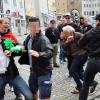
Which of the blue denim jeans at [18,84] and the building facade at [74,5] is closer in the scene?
the blue denim jeans at [18,84]

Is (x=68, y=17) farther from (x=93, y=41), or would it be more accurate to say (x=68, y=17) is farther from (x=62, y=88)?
(x=93, y=41)

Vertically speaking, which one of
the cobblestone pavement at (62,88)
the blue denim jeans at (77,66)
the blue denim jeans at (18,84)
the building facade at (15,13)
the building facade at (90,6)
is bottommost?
the building facade at (90,6)

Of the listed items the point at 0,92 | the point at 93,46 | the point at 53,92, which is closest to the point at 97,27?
the point at 93,46

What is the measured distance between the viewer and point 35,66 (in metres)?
6.05

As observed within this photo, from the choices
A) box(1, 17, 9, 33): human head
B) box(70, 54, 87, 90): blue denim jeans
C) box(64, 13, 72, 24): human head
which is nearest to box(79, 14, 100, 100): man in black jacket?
box(1, 17, 9, 33): human head

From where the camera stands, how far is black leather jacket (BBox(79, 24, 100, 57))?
682cm

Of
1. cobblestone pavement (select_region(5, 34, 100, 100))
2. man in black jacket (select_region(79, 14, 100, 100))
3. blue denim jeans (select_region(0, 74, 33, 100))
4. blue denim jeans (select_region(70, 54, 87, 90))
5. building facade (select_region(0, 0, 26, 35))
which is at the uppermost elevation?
man in black jacket (select_region(79, 14, 100, 100))

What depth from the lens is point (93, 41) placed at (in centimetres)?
685

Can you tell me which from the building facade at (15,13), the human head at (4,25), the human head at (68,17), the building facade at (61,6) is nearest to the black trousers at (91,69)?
the human head at (4,25)

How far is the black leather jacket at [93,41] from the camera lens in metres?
6.82

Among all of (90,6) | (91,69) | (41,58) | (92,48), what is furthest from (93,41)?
(90,6)

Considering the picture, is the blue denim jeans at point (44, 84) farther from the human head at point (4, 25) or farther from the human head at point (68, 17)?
the human head at point (68, 17)

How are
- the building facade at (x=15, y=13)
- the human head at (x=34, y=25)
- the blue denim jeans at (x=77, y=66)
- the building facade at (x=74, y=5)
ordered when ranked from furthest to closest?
the building facade at (x=74, y=5) → the building facade at (x=15, y=13) → the blue denim jeans at (x=77, y=66) → the human head at (x=34, y=25)

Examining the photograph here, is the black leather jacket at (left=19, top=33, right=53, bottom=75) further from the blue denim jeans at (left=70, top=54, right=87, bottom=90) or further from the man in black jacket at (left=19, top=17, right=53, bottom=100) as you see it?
the blue denim jeans at (left=70, top=54, right=87, bottom=90)
